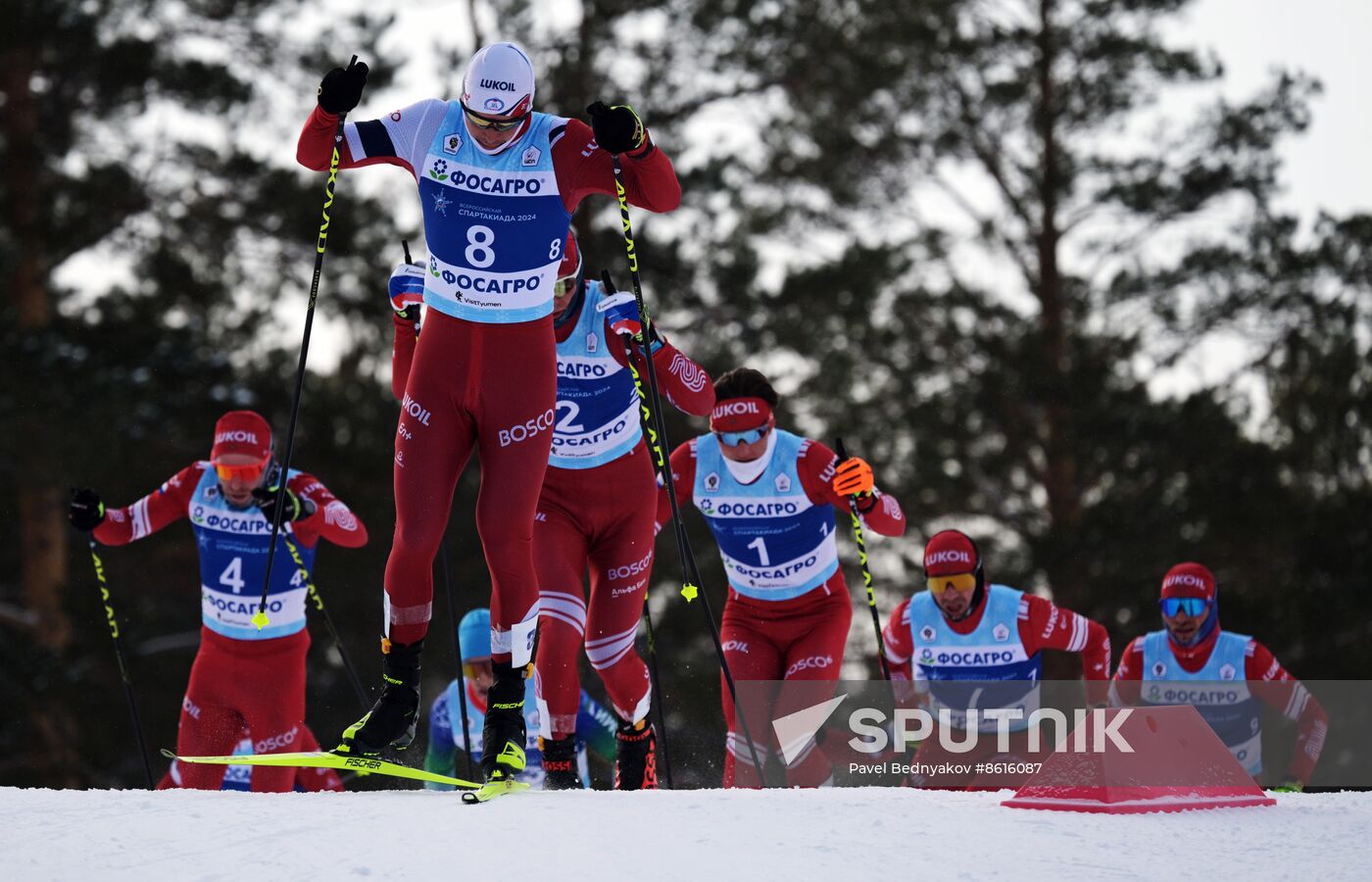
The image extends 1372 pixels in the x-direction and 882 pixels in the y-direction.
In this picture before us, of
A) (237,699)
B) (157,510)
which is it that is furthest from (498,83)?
(237,699)

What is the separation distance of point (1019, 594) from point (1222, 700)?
83.9 inches

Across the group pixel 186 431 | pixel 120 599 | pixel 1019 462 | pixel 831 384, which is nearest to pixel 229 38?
pixel 186 431

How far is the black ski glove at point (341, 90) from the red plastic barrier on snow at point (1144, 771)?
304 cm

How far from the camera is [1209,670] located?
10.4 metres

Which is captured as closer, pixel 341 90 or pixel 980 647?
pixel 341 90

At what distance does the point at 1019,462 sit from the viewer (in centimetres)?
2133

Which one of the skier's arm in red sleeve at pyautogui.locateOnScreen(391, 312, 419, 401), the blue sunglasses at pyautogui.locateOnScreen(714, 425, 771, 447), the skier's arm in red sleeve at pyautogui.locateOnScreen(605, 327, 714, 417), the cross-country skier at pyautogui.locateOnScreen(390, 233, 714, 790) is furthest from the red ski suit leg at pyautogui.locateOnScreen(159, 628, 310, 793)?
the skier's arm in red sleeve at pyautogui.locateOnScreen(391, 312, 419, 401)

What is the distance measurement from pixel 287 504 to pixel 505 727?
232cm

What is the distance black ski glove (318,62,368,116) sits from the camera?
5.07m

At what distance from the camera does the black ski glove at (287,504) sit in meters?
7.10

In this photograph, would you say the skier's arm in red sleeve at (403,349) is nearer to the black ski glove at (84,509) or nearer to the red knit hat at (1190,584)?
the black ski glove at (84,509)

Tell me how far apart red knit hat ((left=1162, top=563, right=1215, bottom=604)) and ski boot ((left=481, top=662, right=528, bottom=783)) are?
6200 millimetres

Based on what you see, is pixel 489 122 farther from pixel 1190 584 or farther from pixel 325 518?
pixel 1190 584

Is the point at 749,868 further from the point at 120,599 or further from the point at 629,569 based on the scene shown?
the point at 120,599
